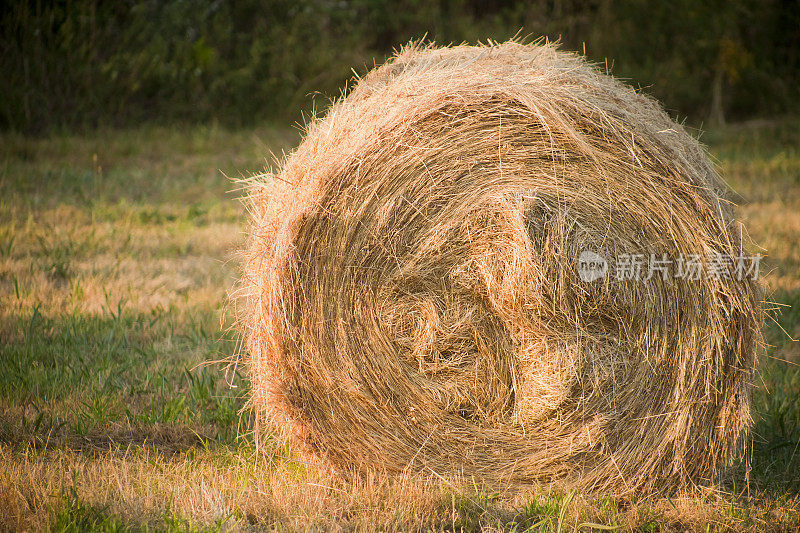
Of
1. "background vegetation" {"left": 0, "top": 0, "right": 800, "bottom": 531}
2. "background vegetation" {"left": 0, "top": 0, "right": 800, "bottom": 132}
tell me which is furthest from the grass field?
"background vegetation" {"left": 0, "top": 0, "right": 800, "bottom": 132}

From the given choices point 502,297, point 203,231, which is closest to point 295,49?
point 203,231

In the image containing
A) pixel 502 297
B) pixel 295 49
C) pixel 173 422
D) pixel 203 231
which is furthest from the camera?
pixel 295 49

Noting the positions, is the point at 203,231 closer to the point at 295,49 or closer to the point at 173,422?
the point at 173,422

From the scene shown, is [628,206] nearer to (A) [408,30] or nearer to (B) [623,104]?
(B) [623,104]

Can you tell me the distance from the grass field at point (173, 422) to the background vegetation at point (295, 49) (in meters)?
4.71

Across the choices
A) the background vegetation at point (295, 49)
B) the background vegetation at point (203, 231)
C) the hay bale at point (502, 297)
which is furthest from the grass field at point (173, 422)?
the background vegetation at point (295, 49)

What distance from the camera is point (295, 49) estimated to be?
45.9 feet

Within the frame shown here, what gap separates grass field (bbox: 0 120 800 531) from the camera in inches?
106

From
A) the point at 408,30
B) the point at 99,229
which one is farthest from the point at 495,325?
the point at 408,30

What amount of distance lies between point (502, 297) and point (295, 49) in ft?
39.9

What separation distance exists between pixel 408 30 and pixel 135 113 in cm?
725

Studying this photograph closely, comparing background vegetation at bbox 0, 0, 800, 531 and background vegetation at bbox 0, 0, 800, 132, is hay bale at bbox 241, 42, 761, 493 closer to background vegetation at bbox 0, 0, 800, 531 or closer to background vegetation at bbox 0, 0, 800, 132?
background vegetation at bbox 0, 0, 800, 531

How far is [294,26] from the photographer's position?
47.5 feet

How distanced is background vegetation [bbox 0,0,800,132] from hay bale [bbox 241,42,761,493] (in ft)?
28.9
